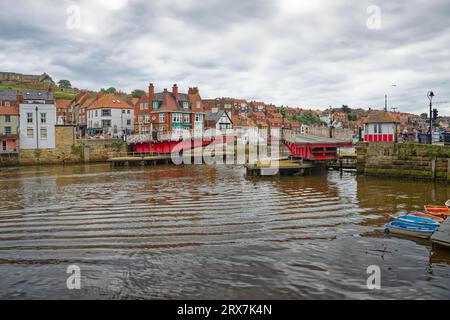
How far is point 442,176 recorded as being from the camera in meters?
31.3

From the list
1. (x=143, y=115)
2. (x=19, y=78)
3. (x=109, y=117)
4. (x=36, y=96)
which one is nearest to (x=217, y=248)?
(x=36, y=96)

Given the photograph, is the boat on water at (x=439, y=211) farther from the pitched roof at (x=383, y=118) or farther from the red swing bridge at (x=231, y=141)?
the red swing bridge at (x=231, y=141)

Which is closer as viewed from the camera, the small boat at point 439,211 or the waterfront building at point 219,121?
the small boat at point 439,211

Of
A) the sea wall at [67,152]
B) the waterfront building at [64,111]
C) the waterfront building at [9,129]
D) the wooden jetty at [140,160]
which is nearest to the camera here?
the wooden jetty at [140,160]

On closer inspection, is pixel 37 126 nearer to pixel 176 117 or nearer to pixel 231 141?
pixel 176 117

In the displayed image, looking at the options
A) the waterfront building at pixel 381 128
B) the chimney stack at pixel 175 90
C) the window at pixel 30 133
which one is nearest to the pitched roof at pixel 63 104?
the chimney stack at pixel 175 90

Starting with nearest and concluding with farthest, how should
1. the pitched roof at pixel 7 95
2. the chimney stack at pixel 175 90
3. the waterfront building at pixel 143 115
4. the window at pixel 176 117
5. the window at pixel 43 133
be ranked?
the window at pixel 43 133 → the pitched roof at pixel 7 95 → the window at pixel 176 117 → the chimney stack at pixel 175 90 → the waterfront building at pixel 143 115

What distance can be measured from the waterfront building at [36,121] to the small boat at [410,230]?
60.1 meters

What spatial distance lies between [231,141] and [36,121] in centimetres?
3417

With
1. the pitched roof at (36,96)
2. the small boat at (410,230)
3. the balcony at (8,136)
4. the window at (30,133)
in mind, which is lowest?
the small boat at (410,230)

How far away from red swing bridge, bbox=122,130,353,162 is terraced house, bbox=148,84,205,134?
13.7 m

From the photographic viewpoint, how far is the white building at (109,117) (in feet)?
294
